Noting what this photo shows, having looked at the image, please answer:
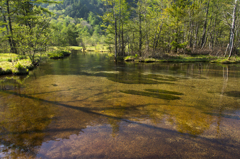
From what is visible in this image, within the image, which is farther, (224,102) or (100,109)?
(224,102)

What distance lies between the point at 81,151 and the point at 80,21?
170 metres

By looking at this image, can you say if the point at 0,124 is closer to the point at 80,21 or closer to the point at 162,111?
the point at 162,111

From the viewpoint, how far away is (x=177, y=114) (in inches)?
182

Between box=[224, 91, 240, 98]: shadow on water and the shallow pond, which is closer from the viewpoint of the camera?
the shallow pond

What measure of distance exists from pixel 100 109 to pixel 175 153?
2.83m

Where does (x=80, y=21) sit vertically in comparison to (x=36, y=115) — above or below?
above

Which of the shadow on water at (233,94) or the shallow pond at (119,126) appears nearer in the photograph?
the shallow pond at (119,126)

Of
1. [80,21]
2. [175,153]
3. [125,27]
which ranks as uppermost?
[80,21]

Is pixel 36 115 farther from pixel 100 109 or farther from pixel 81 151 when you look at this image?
pixel 81 151

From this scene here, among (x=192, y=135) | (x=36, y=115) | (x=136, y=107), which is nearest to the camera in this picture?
(x=192, y=135)

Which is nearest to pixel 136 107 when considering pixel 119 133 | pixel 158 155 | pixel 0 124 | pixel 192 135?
pixel 119 133

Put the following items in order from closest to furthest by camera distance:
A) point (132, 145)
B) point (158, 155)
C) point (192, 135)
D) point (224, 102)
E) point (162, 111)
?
point (158, 155) < point (132, 145) < point (192, 135) < point (162, 111) < point (224, 102)

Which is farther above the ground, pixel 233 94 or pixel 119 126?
pixel 233 94

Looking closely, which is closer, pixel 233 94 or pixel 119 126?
pixel 119 126
